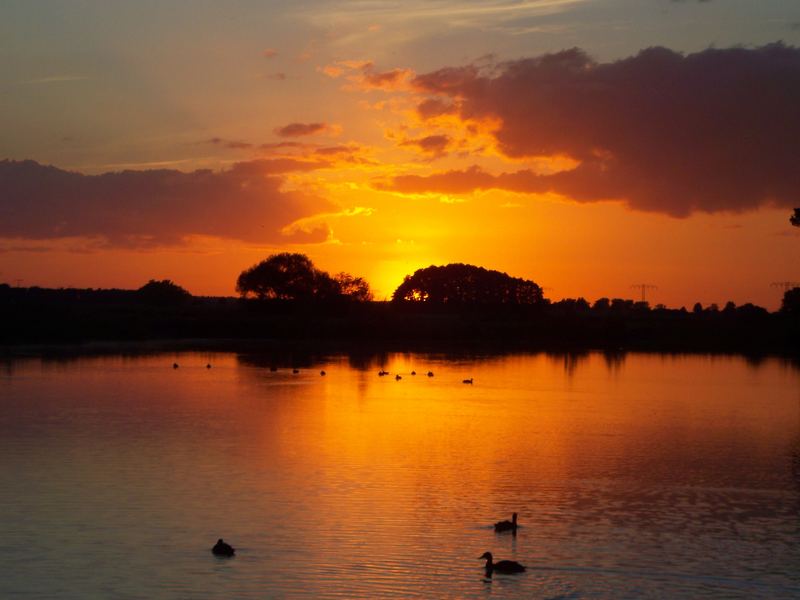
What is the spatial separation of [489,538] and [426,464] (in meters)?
7.79

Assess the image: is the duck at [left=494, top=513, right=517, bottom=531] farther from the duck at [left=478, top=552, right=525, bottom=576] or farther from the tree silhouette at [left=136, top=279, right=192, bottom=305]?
the tree silhouette at [left=136, top=279, right=192, bottom=305]

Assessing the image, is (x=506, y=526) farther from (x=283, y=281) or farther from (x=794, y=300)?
(x=283, y=281)

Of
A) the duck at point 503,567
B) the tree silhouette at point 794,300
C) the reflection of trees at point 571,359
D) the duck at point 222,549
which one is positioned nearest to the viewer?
the duck at point 503,567

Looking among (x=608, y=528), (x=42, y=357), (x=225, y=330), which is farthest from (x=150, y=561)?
(x=225, y=330)

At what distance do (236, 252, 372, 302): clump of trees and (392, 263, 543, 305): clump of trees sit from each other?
36.5 meters

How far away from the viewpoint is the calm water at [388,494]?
15.1 meters

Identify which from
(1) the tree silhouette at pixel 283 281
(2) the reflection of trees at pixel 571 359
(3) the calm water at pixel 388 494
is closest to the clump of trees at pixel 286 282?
(1) the tree silhouette at pixel 283 281

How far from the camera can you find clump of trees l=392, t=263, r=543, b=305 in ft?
492

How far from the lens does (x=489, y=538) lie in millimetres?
17562

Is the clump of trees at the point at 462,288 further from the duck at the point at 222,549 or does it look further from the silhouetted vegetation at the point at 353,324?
the duck at the point at 222,549

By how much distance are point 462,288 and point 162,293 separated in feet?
164

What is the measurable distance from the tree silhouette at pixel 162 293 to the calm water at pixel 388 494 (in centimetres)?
11699

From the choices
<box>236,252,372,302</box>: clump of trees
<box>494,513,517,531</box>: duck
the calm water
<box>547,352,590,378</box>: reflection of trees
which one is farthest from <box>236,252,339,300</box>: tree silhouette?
<box>494,513,517,531</box>: duck

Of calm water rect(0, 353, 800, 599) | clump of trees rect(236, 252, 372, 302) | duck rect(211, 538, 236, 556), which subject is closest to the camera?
calm water rect(0, 353, 800, 599)
